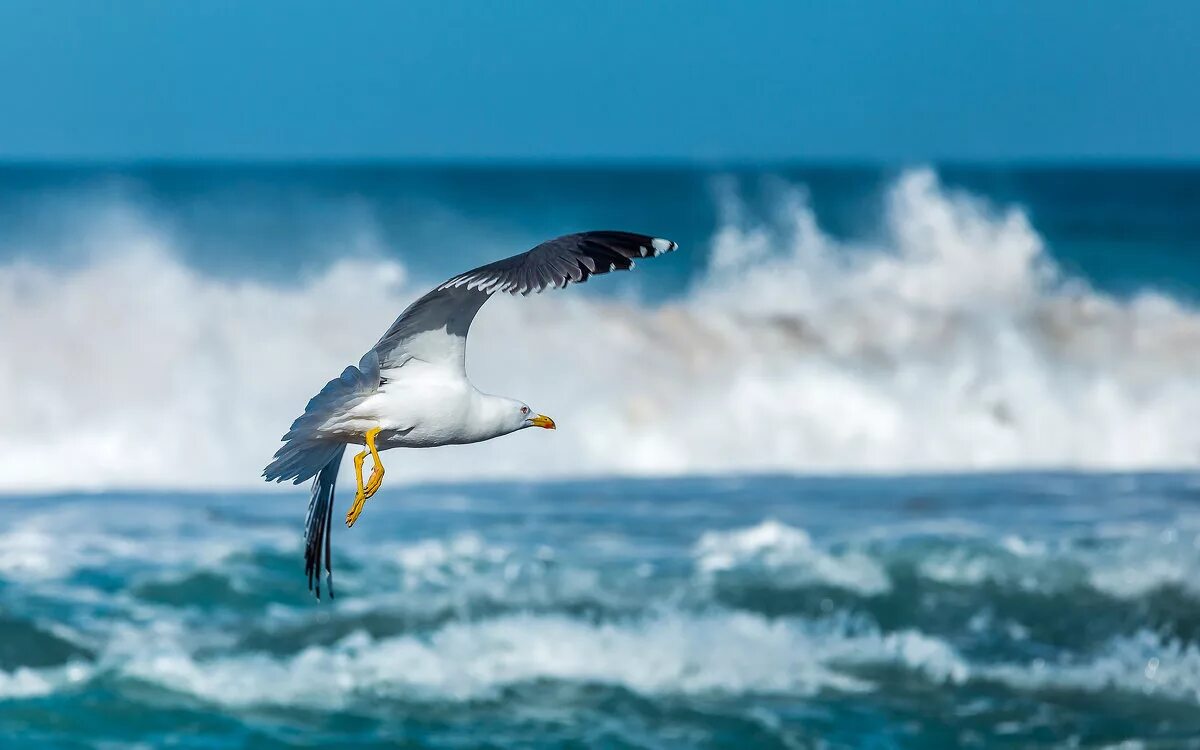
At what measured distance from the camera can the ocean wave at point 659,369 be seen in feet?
62.3

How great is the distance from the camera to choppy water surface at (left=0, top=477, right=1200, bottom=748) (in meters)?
10.3

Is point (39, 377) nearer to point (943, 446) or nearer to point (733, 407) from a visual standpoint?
point (733, 407)

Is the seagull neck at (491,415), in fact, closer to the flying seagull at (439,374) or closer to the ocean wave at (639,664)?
the flying seagull at (439,374)

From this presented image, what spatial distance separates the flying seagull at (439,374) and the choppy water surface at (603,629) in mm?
5431

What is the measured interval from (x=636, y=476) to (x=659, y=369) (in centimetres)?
334

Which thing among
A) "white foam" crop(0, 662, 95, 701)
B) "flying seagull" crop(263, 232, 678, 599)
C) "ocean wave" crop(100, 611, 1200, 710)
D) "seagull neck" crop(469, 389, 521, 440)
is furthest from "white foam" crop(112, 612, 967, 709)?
"seagull neck" crop(469, 389, 521, 440)

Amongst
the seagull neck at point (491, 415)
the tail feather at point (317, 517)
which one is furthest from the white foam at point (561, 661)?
the seagull neck at point (491, 415)

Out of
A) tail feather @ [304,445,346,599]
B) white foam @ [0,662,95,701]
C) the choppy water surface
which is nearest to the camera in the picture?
tail feather @ [304,445,346,599]

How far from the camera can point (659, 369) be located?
2180cm

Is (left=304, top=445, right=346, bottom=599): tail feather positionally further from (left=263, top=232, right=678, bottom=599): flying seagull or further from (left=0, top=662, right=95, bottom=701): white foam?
(left=0, top=662, right=95, bottom=701): white foam

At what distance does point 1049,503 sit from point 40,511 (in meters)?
9.32

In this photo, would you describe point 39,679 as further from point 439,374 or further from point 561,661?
point 439,374

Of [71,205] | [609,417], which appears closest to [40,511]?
[609,417]

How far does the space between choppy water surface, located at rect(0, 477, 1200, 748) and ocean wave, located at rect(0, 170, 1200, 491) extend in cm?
327
